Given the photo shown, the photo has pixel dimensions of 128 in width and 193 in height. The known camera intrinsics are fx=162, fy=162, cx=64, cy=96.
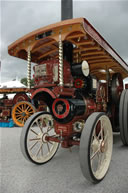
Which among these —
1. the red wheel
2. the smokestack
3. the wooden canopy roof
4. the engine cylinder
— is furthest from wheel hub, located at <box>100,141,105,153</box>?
the red wheel

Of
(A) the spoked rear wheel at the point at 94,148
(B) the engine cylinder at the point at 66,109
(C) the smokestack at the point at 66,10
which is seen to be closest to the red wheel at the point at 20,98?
(C) the smokestack at the point at 66,10

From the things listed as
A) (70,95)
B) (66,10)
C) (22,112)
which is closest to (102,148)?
(70,95)

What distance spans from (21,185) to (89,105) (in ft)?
4.66

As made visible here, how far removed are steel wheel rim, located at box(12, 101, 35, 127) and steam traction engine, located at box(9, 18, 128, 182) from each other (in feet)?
12.5

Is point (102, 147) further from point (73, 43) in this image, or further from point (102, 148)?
point (73, 43)

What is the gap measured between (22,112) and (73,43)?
4731 mm

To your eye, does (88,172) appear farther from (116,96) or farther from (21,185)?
(116,96)

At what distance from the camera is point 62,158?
8.33ft

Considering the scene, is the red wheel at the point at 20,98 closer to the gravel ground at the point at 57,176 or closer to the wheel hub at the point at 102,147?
the gravel ground at the point at 57,176

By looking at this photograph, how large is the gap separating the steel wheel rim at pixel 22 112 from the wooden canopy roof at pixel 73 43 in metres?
3.77

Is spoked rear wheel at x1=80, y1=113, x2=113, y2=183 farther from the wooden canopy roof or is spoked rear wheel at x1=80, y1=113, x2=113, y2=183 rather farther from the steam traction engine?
the wooden canopy roof

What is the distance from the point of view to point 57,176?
75.5 inches

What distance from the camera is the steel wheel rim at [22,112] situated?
21.3ft

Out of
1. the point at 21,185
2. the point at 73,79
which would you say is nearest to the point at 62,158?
the point at 21,185
